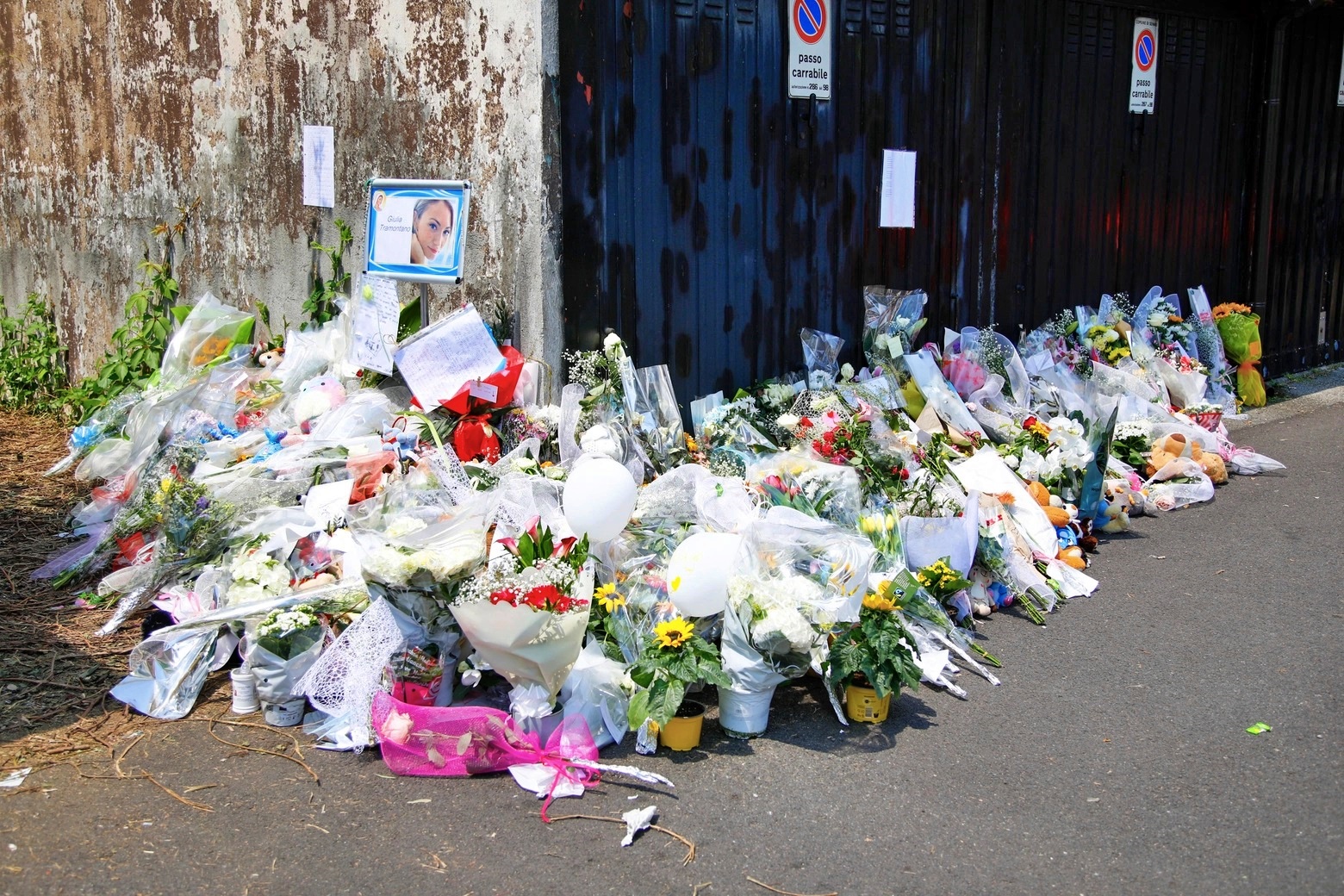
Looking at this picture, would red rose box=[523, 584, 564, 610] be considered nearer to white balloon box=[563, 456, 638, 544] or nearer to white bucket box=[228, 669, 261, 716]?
white balloon box=[563, 456, 638, 544]

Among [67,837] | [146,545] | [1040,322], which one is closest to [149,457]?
[146,545]

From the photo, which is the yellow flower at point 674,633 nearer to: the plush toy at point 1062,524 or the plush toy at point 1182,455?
the plush toy at point 1062,524

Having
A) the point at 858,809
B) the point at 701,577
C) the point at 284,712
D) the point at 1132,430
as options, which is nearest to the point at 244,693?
the point at 284,712

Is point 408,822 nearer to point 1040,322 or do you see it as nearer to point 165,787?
point 165,787

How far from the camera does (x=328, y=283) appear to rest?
6461 millimetres

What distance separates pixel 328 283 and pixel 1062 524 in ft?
14.0

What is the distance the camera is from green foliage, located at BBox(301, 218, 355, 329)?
6355mm

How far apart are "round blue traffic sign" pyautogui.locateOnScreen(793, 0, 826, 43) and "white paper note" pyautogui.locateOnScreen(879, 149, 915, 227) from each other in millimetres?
857

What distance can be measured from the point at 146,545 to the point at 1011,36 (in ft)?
20.0

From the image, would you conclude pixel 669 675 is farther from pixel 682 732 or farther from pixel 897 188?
pixel 897 188

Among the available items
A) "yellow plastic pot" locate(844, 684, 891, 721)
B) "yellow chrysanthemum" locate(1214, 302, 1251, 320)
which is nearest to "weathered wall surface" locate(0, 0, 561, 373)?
"yellow plastic pot" locate(844, 684, 891, 721)

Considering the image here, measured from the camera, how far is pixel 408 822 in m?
3.29

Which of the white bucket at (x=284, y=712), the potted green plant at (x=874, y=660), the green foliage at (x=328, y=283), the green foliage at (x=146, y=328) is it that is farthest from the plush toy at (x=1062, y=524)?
the green foliage at (x=146, y=328)

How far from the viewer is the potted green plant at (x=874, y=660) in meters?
3.75
